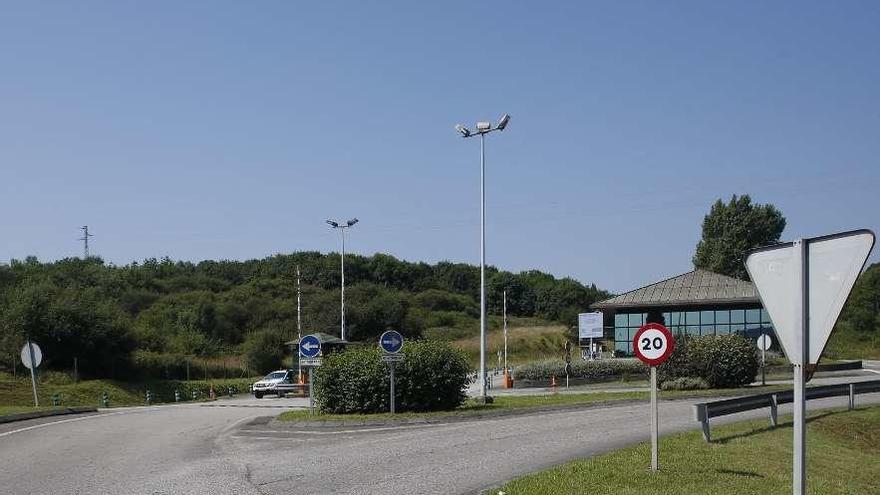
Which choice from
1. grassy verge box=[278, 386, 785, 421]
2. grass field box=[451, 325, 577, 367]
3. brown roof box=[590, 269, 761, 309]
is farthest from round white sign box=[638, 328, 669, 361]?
grass field box=[451, 325, 577, 367]

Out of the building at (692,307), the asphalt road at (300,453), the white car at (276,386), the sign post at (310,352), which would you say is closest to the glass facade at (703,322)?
the building at (692,307)

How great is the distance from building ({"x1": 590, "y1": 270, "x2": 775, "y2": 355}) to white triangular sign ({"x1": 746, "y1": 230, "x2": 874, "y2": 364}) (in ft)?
165

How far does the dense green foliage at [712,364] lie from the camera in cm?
3288

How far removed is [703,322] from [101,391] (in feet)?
123

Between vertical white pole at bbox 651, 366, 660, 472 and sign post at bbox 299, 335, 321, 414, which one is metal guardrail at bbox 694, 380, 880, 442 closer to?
Answer: vertical white pole at bbox 651, 366, 660, 472

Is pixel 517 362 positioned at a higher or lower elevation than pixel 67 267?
lower

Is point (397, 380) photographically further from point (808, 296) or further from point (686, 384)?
point (808, 296)

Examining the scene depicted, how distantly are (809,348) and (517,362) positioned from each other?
71.9 m

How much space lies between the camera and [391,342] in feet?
76.7

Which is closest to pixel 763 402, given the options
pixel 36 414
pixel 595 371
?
pixel 36 414

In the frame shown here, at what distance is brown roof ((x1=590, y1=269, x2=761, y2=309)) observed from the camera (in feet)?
185

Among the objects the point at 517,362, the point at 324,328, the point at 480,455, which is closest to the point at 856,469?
the point at 480,455

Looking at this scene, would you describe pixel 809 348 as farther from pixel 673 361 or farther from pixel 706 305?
pixel 706 305

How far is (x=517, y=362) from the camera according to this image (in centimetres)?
7731
